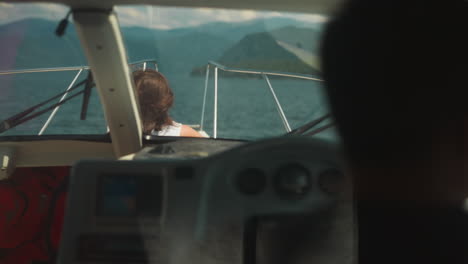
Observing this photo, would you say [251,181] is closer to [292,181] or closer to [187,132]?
[292,181]

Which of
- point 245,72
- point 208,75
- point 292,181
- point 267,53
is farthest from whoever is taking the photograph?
point 208,75

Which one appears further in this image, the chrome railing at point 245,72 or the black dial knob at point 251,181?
the chrome railing at point 245,72

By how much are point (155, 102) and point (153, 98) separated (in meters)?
0.02

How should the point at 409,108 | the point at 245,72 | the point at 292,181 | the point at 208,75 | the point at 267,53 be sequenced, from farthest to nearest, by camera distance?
the point at 208,75 → the point at 245,72 → the point at 267,53 → the point at 292,181 → the point at 409,108

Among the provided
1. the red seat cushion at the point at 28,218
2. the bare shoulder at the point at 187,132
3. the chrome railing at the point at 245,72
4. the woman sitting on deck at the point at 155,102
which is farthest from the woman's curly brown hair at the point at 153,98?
the red seat cushion at the point at 28,218

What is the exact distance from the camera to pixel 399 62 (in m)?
0.77

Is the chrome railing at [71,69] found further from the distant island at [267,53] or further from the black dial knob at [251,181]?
the black dial knob at [251,181]

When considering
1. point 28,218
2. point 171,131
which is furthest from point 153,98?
point 28,218

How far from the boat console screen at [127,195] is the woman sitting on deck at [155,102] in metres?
1.31

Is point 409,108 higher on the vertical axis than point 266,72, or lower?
lower

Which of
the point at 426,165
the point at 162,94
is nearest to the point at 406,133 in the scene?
the point at 426,165

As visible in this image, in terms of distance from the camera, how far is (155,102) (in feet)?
8.52

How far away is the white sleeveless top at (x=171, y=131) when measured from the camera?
2.66m

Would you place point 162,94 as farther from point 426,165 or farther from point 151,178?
point 426,165
